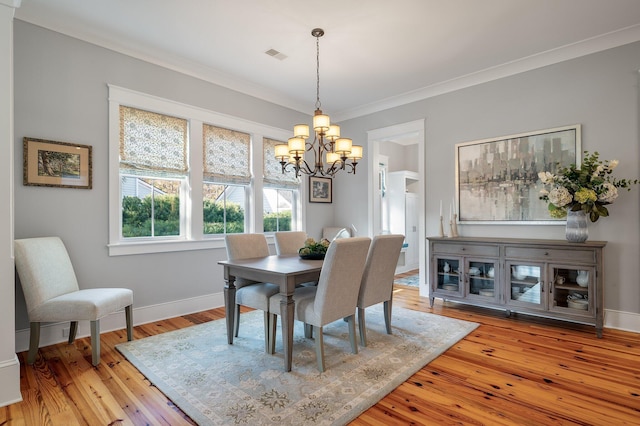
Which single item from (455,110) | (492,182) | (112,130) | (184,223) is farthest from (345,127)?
(112,130)

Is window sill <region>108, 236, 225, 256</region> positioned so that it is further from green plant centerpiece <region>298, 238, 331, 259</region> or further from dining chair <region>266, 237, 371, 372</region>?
dining chair <region>266, 237, 371, 372</region>

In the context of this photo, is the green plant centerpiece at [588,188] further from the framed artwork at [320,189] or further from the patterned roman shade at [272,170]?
the patterned roman shade at [272,170]

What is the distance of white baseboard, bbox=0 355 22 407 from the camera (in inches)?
80.0

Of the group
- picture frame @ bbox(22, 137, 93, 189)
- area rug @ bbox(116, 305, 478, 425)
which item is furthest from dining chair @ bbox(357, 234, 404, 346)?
picture frame @ bbox(22, 137, 93, 189)

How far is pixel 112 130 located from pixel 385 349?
331cm

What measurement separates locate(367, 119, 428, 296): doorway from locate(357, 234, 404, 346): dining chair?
1.82 metres

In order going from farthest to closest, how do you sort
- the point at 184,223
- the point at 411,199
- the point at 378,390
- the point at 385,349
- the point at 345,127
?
the point at 411,199 → the point at 345,127 → the point at 184,223 → the point at 385,349 → the point at 378,390

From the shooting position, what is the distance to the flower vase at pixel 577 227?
3.27 meters

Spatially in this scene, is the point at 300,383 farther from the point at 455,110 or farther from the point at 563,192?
the point at 455,110

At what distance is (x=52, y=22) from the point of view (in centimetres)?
296

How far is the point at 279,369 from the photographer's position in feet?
8.05

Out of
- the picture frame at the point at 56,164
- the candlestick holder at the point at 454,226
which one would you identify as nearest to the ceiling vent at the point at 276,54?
the picture frame at the point at 56,164

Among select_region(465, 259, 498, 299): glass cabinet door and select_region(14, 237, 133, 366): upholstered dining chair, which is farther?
select_region(465, 259, 498, 299): glass cabinet door

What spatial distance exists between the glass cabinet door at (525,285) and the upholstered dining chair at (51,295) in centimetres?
383
